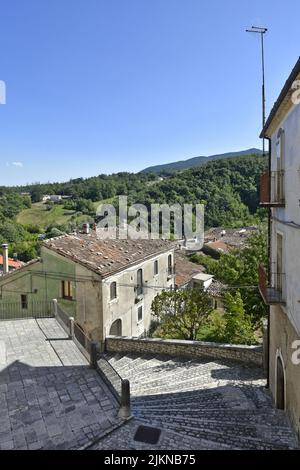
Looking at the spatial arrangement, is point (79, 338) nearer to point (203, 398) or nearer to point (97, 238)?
point (203, 398)

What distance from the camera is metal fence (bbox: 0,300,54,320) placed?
17828 millimetres

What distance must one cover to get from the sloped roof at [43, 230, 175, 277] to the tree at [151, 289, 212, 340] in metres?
2.81

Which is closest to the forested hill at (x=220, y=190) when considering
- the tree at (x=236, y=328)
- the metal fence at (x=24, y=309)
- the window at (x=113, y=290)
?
the metal fence at (x=24, y=309)

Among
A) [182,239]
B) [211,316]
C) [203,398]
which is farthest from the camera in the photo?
[182,239]

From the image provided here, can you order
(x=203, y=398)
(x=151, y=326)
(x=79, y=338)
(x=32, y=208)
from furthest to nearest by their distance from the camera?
(x=32, y=208) → (x=151, y=326) → (x=79, y=338) → (x=203, y=398)

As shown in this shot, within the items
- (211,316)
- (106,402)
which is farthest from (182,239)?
(106,402)

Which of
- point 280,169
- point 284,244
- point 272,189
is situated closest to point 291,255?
point 284,244

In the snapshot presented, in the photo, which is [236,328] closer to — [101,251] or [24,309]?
[101,251]

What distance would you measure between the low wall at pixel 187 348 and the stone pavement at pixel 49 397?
325 cm

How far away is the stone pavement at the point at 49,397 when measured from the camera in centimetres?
730

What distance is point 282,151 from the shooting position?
864cm

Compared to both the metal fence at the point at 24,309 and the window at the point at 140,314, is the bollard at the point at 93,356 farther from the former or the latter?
the window at the point at 140,314
